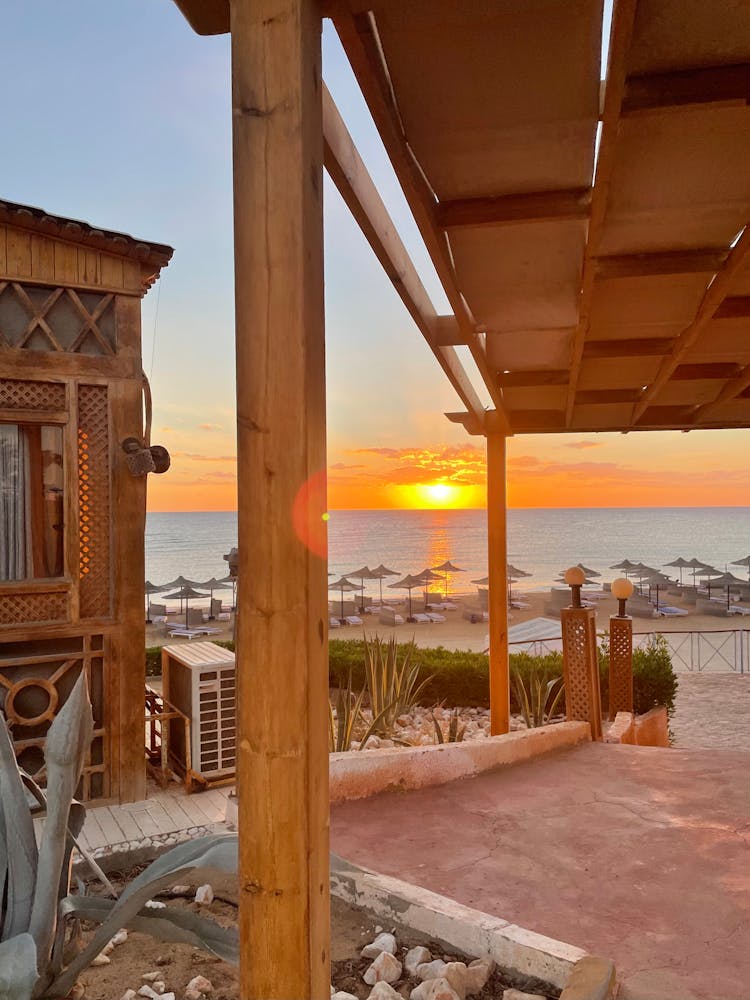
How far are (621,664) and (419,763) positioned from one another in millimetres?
2870

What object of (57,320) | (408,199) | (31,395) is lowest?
(31,395)

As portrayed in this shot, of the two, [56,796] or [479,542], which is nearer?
[56,796]

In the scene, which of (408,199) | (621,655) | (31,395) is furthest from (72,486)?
(621,655)

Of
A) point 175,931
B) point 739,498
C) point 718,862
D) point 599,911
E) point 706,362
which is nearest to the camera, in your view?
point 175,931

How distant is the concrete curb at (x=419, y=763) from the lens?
3.63 m

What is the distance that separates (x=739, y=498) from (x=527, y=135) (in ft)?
289

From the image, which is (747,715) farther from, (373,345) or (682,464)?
(682,464)

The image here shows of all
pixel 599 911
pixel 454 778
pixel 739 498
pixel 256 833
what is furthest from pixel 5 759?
pixel 739 498

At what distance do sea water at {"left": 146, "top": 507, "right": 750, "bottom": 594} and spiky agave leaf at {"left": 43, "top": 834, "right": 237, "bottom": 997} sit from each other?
3399 cm

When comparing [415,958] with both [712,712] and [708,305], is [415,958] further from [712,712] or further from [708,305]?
[712,712]

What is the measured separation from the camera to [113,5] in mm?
4074

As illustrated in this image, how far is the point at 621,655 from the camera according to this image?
5.98 meters

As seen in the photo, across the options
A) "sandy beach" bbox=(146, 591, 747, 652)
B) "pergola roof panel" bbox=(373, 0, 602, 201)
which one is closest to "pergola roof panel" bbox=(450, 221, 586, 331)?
"pergola roof panel" bbox=(373, 0, 602, 201)

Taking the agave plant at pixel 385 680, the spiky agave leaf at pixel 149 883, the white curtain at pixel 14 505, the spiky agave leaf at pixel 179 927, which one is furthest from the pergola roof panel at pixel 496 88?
the agave plant at pixel 385 680
